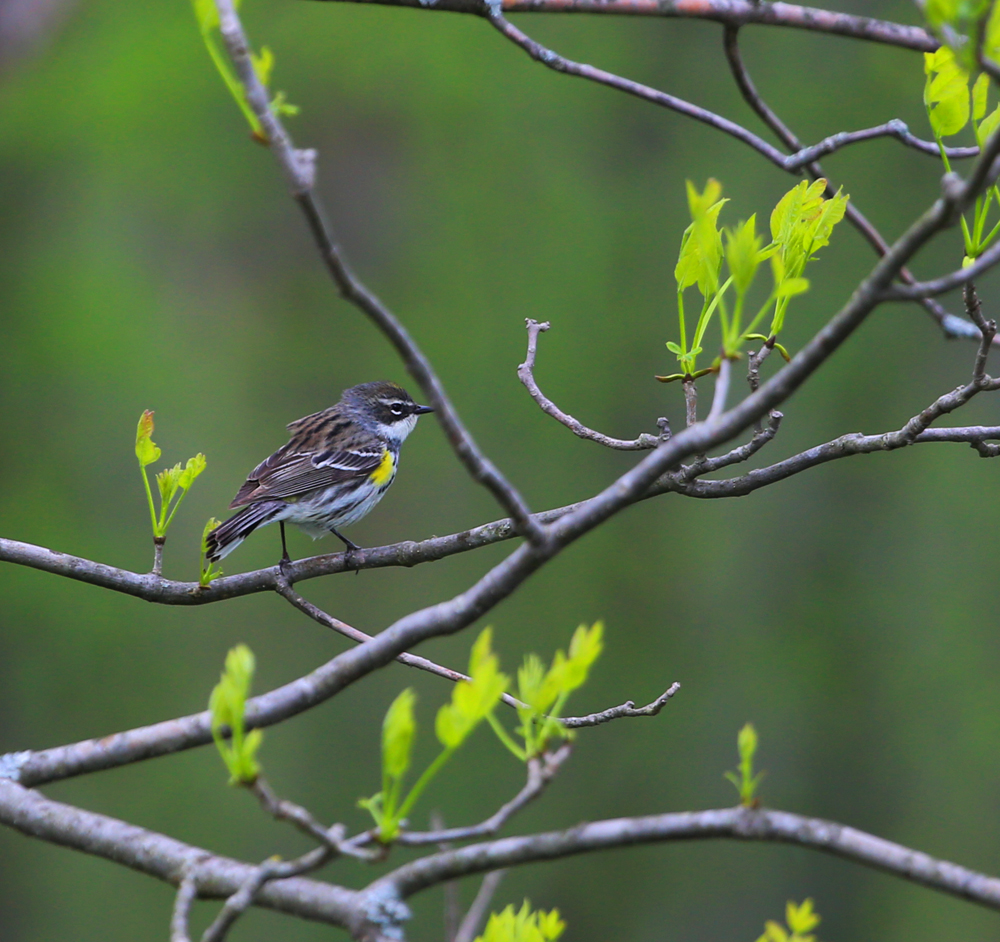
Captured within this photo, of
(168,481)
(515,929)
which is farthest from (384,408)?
(515,929)

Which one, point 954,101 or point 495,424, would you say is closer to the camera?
point 954,101

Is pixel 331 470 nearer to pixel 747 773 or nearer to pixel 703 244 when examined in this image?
pixel 703 244

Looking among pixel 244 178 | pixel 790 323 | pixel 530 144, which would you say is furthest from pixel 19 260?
pixel 790 323

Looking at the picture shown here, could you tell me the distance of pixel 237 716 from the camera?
63.6 inches

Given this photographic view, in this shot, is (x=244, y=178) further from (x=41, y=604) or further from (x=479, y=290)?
(x=41, y=604)

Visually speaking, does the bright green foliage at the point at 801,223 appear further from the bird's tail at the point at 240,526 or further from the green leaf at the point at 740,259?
the bird's tail at the point at 240,526

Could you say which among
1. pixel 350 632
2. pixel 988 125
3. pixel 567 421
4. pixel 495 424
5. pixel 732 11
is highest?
pixel 495 424

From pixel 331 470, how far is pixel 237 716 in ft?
13.7

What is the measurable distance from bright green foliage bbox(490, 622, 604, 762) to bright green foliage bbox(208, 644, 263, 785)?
1.20 ft

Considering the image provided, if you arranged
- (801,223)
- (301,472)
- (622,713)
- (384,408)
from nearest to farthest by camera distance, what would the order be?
(801,223) → (622,713) → (301,472) → (384,408)

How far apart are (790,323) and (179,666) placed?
7.00 m

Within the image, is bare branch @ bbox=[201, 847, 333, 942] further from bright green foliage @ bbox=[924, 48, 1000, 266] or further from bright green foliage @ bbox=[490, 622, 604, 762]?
bright green foliage @ bbox=[924, 48, 1000, 266]

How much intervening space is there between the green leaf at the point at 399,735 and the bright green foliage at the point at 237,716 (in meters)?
0.19

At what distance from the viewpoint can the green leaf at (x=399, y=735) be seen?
1546 mm
